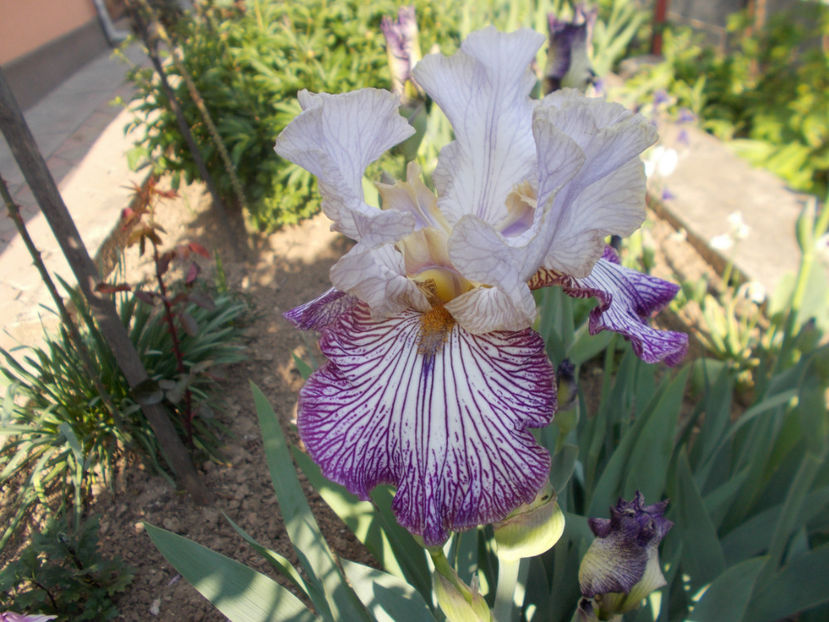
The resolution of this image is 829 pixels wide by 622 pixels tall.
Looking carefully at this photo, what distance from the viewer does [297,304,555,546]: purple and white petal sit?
771 millimetres

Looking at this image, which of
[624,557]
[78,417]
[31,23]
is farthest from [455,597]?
[31,23]

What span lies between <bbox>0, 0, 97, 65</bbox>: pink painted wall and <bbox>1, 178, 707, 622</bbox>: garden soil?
3567 millimetres

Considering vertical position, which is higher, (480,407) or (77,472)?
(480,407)

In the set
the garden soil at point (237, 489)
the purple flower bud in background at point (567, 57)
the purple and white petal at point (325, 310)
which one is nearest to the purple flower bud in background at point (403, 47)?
the purple flower bud in background at point (567, 57)

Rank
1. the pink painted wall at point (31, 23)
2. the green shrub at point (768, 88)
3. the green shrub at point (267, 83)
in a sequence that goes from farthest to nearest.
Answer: the pink painted wall at point (31, 23)
the green shrub at point (768, 88)
the green shrub at point (267, 83)

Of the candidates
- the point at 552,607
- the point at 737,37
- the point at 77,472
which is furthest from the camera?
the point at 737,37

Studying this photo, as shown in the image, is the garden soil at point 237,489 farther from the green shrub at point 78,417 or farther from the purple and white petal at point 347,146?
the purple and white petal at point 347,146

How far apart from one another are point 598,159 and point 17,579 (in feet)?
5.68

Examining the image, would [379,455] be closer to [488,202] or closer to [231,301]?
[488,202]

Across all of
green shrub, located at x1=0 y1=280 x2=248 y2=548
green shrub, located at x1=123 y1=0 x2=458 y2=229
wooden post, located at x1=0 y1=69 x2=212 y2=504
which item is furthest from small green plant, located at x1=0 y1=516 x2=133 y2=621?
green shrub, located at x1=123 y1=0 x2=458 y2=229

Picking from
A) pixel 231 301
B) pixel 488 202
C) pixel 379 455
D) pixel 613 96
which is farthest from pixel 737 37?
pixel 379 455

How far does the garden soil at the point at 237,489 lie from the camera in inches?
68.8

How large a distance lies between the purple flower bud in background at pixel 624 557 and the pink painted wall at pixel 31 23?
6.43 m

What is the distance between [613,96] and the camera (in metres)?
4.88
